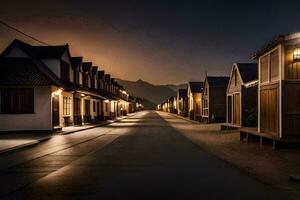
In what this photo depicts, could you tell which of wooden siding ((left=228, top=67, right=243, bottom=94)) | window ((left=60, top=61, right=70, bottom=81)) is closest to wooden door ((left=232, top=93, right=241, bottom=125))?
wooden siding ((left=228, top=67, right=243, bottom=94))

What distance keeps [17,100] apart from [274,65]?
17938mm

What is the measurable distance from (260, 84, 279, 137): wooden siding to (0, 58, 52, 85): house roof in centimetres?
1473

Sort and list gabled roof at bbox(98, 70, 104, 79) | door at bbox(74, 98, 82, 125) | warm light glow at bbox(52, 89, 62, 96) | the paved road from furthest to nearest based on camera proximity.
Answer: gabled roof at bbox(98, 70, 104, 79), door at bbox(74, 98, 82, 125), warm light glow at bbox(52, 89, 62, 96), the paved road

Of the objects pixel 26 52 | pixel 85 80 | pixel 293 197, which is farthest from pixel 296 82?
pixel 85 80

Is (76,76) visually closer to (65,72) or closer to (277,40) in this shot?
(65,72)

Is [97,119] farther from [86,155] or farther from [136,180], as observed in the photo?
[136,180]

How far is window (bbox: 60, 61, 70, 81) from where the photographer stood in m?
28.8

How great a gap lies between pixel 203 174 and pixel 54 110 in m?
18.7

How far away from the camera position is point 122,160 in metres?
11.0

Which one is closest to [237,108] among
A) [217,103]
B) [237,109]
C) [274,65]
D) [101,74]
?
[237,109]

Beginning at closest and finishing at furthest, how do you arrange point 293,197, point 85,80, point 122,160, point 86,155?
point 293,197, point 122,160, point 86,155, point 85,80

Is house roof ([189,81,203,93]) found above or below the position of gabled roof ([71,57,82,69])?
below

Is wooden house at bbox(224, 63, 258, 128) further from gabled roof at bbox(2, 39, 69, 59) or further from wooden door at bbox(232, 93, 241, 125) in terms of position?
gabled roof at bbox(2, 39, 69, 59)

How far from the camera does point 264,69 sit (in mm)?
16750
